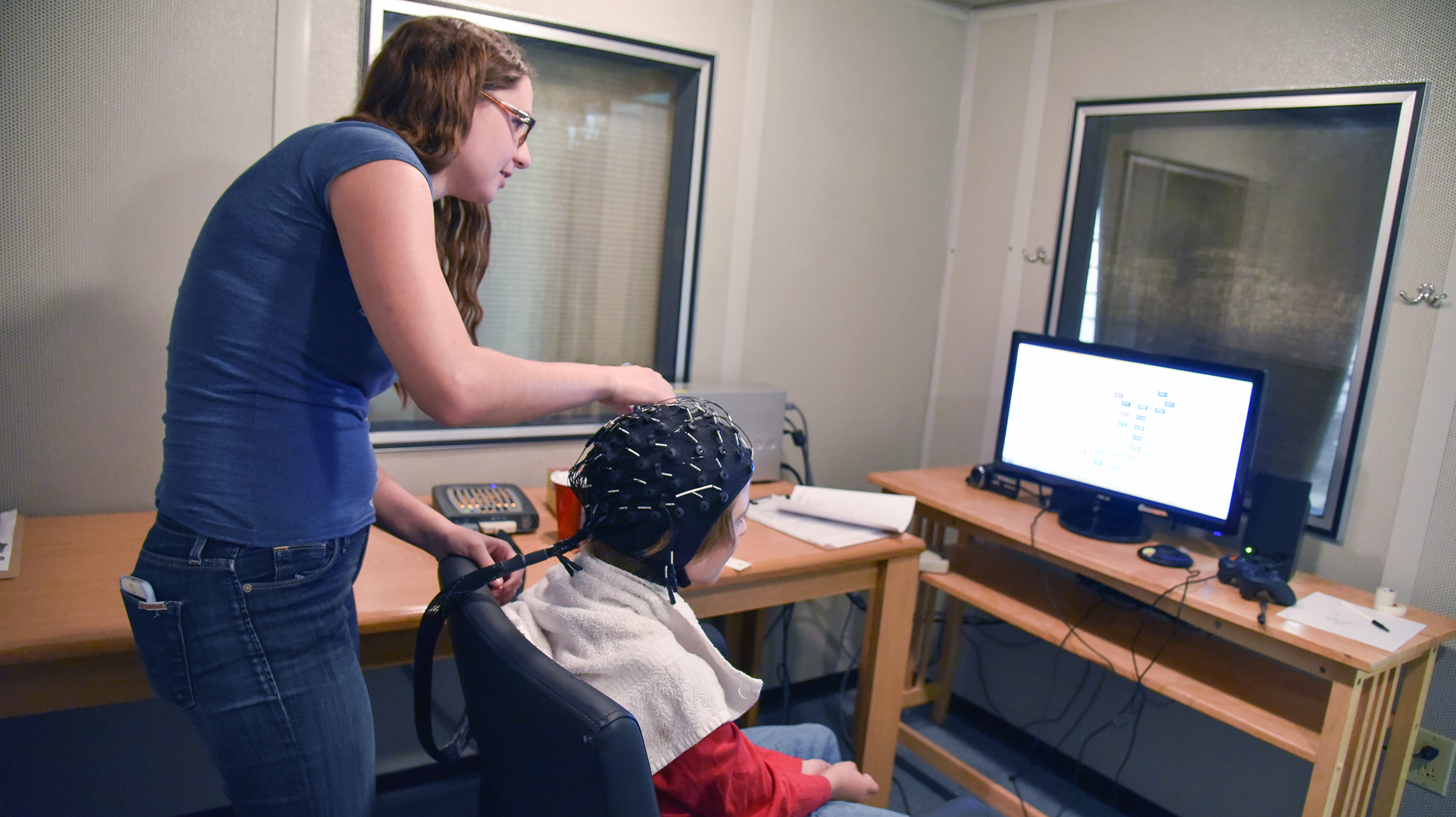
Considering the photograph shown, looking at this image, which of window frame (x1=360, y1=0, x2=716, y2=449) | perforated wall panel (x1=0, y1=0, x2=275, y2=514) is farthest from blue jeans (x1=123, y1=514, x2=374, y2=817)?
window frame (x1=360, y1=0, x2=716, y2=449)

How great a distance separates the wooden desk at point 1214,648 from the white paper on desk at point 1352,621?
25 millimetres

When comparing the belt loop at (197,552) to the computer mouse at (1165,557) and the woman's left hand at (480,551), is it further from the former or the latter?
the computer mouse at (1165,557)

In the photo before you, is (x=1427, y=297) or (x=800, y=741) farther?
(x=1427, y=297)

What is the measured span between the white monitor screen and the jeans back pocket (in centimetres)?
196

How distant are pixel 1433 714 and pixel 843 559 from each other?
52.1 inches

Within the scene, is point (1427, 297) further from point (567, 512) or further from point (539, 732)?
point (539, 732)

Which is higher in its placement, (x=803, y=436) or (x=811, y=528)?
(x=803, y=436)

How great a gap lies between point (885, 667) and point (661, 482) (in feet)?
4.54

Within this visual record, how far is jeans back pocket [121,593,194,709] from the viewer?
3.33 ft

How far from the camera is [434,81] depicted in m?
1.14

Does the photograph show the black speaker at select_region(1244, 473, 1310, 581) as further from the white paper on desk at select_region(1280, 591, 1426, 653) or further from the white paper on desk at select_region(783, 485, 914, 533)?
the white paper on desk at select_region(783, 485, 914, 533)

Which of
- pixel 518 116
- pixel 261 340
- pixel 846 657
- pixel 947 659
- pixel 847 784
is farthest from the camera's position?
pixel 846 657

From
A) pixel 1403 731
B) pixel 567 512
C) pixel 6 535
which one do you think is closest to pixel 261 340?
pixel 567 512

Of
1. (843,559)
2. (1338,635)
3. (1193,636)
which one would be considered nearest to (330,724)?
(843,559)
